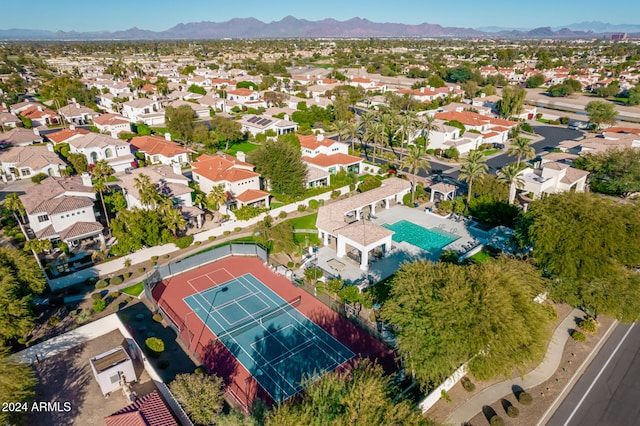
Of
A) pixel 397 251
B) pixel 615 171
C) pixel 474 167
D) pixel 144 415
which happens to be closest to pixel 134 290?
pixel 144 415

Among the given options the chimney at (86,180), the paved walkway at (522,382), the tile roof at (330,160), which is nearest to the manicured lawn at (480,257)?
the paved walkway at (522,382)

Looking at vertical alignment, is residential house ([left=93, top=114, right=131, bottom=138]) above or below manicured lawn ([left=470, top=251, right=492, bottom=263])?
above

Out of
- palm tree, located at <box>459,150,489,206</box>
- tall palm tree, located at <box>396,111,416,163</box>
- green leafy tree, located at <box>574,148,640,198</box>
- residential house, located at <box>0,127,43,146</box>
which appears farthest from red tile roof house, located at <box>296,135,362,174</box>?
residential house, located at <box>0,127,43,146</box>

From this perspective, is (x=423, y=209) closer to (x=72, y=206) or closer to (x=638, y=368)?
(x=638, y=368)

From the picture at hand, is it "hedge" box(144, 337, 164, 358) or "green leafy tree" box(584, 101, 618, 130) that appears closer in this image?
"hedge" box(144, 337, 164, 358)

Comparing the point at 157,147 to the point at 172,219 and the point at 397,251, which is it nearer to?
the point at 172,219

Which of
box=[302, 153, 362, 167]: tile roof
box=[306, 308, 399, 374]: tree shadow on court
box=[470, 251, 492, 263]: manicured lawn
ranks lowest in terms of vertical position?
box=[470, 251, 492, 263]: manicured lawn

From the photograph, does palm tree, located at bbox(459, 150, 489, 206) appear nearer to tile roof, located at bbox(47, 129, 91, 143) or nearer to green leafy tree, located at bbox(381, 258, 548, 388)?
green leafy tree, located at bbox(381, 258, 548, 388)
